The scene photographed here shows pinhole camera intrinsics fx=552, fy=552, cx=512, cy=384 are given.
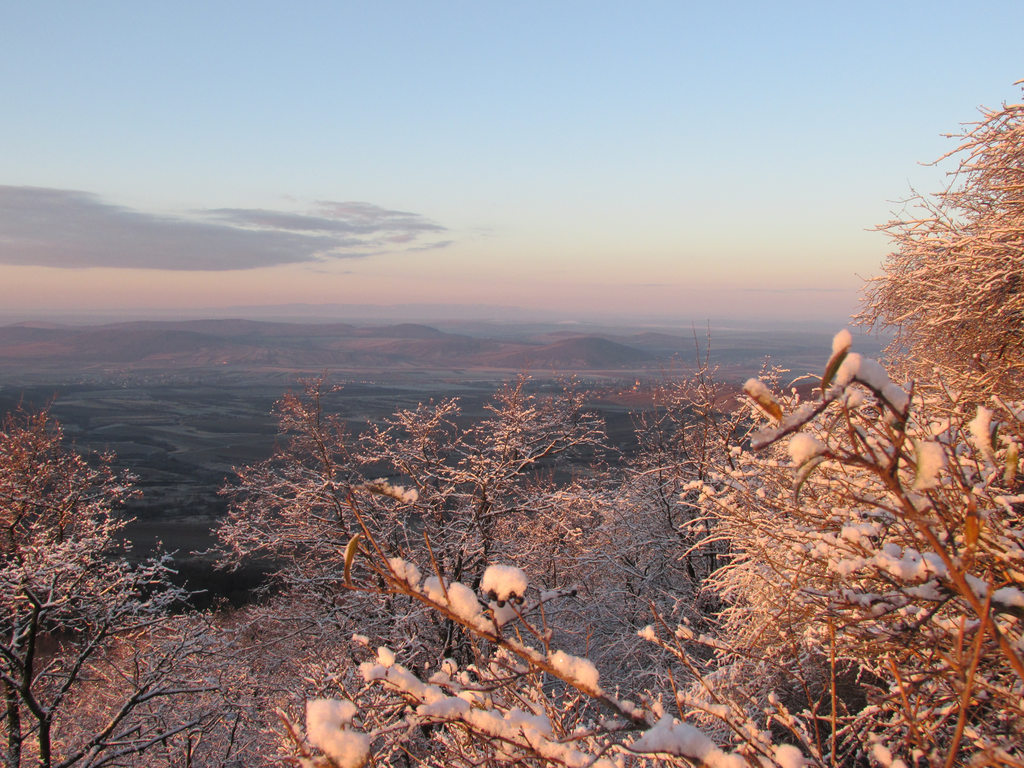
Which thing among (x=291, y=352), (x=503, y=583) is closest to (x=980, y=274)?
(x=503, y=583)

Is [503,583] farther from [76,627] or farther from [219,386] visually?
[219,386]

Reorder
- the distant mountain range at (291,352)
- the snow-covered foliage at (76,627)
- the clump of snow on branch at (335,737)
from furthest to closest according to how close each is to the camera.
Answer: the distant mountain range at (291,352)
the snow-covered foliage at (76,627)
the clump of snow on branch at (335,737)

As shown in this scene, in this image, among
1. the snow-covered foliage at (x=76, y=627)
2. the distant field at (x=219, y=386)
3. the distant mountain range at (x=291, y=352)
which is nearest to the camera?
the snow-covered foliage at (x=76, y=627)

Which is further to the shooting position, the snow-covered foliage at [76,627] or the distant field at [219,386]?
the distant field at [219,386]

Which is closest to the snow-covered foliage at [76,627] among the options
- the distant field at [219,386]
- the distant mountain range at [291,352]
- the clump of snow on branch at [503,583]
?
the distant field at [219,386]

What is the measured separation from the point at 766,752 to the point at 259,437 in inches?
2774

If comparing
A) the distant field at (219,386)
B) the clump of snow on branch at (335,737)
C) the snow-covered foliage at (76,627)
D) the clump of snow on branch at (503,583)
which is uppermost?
the clump of snow on branch at (503,583)

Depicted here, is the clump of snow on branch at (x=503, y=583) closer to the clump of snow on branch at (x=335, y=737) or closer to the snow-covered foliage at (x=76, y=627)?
the clump of snow on branch at (x=335, y=737)

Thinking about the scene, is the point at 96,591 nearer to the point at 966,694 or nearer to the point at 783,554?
the point at 783,554

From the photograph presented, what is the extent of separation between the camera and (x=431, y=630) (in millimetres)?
10133

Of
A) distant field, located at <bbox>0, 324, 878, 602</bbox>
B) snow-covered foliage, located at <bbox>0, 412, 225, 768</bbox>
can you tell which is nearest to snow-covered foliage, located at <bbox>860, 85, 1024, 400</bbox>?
distant field, located at <bbox>0, 324, 878, 602</bbox>

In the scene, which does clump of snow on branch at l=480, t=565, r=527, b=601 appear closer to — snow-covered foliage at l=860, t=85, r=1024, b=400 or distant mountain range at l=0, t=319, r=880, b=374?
snow-covered foliage at l=860, t=85, r=1024, b=400

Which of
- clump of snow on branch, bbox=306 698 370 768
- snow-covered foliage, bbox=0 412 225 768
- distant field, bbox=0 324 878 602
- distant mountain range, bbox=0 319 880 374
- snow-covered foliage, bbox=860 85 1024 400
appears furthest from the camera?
distant mountain range, bbox=0 319 880 374

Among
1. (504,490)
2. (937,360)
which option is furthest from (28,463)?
(937,360)
